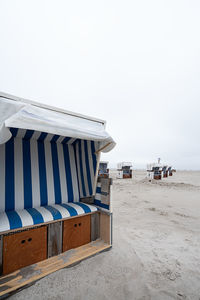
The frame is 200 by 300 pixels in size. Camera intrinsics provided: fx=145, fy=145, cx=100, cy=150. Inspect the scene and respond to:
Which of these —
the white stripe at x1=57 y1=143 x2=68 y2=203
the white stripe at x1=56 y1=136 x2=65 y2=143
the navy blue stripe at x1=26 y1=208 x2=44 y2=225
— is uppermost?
the white stripe at x1=56 y1=136 x2=65 y2=143

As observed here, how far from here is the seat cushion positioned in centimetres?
188

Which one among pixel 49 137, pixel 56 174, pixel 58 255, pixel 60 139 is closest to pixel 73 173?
pixel 56 174

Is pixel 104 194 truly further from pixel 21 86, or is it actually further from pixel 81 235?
pixel 21 86

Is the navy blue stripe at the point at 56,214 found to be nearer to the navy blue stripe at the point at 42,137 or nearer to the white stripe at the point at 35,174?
the white stripe at the point at 35,174

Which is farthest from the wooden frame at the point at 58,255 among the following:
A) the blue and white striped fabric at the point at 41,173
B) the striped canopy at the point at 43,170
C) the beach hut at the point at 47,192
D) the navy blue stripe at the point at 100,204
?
the striped canopy at the point at 43,170

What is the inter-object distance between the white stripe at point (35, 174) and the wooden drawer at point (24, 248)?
2.18ft

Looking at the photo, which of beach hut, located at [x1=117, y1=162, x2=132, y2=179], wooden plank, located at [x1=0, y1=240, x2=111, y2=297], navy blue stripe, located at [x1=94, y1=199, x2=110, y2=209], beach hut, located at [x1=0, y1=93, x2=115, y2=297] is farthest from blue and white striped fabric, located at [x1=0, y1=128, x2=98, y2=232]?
beach hut, located at [x1=117, y1=162, x2=132, y2=179]

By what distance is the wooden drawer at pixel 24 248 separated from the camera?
6.16ft

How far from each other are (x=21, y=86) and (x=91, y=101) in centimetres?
551

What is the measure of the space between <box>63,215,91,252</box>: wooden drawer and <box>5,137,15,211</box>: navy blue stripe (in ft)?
3.24

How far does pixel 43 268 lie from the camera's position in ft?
6.61

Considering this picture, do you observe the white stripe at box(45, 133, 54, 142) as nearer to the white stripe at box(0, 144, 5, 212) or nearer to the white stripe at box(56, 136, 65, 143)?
the white stripe at box(56, 136, 65, 143)

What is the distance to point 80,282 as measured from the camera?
181 centimetres

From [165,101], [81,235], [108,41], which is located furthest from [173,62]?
[81,235]
